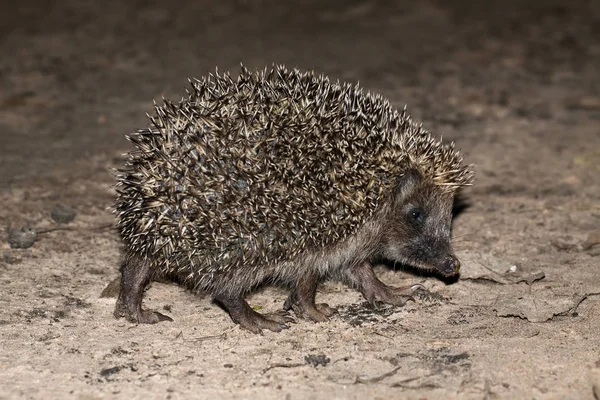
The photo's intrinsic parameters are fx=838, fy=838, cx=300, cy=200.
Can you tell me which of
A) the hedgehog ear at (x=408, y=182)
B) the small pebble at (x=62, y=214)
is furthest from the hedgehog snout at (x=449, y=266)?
the small pebble at (x=62, y=214)

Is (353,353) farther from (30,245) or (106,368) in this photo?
(30,245)

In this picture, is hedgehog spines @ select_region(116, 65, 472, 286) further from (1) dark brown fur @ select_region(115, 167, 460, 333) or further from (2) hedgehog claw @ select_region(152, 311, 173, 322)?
(2) hedgehog claw @ select_region(152, 311, 173, 322)

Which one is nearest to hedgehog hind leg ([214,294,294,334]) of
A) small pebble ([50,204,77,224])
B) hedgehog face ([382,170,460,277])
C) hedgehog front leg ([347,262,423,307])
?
hedgehog front leg ([347,262,423,307])

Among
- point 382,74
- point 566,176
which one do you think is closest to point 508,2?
point 382,74

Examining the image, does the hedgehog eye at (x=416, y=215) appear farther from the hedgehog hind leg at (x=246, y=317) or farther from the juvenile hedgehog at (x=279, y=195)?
the hedgehog hind leg at (x=246, y=317)

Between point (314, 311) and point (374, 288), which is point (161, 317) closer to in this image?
point (314, 311)


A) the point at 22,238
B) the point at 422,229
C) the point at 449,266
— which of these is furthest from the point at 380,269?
the point at 22,238

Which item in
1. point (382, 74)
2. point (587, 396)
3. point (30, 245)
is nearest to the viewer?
point (587, 396)
